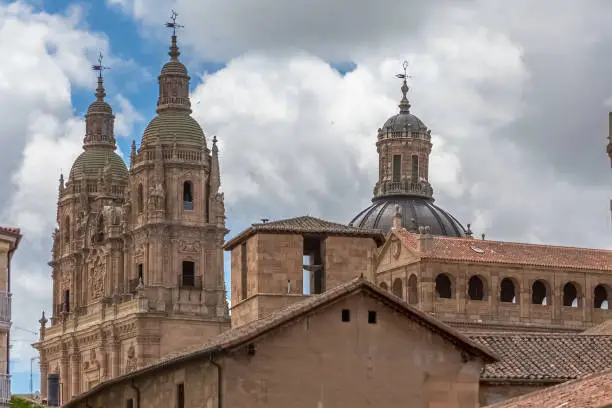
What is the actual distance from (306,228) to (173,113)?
254 feet

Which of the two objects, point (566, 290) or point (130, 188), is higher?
point (130, 188)

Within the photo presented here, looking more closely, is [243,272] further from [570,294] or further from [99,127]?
[99,127]

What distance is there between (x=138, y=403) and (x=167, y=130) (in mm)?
81830

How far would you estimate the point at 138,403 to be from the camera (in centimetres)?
4419

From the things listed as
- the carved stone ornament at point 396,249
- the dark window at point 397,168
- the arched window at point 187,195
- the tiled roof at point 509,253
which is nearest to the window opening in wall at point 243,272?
the tiled roof at point 509,253

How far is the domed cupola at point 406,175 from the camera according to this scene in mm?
124000

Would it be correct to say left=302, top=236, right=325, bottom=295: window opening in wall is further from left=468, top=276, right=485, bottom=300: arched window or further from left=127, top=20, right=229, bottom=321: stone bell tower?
left=127, top=20, right=229, bottom=321: stone bell tower

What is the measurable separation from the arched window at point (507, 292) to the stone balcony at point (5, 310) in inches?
1977

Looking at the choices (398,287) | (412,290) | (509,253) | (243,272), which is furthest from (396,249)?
(243,272)

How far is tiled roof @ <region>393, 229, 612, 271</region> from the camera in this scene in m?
91.9

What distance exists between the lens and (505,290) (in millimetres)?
94750

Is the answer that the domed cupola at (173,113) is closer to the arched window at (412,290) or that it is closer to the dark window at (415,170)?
the dark window at (415,170)

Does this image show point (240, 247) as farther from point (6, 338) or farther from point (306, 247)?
point (6, 338)

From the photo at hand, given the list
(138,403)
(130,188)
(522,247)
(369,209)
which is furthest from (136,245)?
(138,403)
